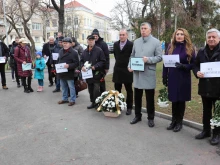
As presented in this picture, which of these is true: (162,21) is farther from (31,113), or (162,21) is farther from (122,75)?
(31,113)

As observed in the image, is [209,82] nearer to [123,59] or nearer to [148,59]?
[148,59]

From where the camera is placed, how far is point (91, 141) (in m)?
4.41


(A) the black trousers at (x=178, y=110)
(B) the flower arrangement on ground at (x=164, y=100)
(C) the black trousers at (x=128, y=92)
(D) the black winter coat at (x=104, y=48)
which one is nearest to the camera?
(A) the black trousers at (x=178, y=110)

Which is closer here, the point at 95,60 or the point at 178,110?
the point at 178,110

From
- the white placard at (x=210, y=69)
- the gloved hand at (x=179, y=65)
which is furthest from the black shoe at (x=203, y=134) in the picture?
the gloved hand at (x=179, y=65)

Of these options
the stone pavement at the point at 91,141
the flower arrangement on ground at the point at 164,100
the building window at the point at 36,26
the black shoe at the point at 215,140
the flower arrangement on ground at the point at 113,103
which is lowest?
the stone pavement at the point at 91,141

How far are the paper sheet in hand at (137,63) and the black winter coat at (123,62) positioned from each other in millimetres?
716

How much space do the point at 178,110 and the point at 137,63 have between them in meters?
1.27

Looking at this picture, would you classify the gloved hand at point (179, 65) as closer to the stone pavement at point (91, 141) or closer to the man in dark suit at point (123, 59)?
the stone pavement at point (91, 141)

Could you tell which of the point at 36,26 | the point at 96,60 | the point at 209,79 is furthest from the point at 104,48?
the point at 36,26

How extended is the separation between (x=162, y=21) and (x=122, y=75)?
806 cm

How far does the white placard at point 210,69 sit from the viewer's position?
387 cm

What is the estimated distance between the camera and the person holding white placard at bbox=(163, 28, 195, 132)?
173 inches

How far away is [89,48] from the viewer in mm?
6316
